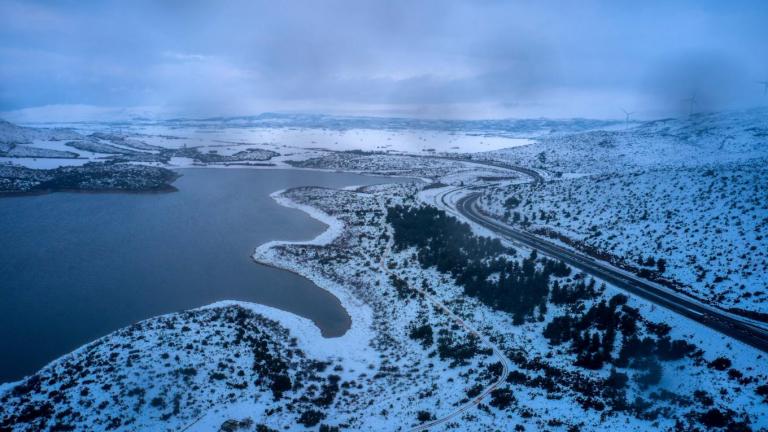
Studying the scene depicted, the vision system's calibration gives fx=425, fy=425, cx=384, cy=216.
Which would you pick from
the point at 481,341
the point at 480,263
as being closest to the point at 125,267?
the point at 480,263

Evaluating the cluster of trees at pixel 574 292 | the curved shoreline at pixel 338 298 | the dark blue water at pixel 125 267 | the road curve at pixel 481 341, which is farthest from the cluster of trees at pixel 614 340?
the dark blue water at pixel 125 267

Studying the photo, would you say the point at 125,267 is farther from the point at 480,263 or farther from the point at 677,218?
the point at 677,218

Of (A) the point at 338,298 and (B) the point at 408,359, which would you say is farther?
(A) the point at 338,298

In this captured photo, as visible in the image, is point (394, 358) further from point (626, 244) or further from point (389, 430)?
point (626, 244)

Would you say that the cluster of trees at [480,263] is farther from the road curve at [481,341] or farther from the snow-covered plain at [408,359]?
the road curve at [481,341]

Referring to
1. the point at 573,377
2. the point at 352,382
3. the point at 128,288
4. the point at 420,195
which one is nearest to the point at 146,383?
the point at 352,382

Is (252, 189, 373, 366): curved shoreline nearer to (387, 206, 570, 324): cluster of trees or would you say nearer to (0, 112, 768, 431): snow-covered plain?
(0, 112, 768, 431): snow-covered plain
